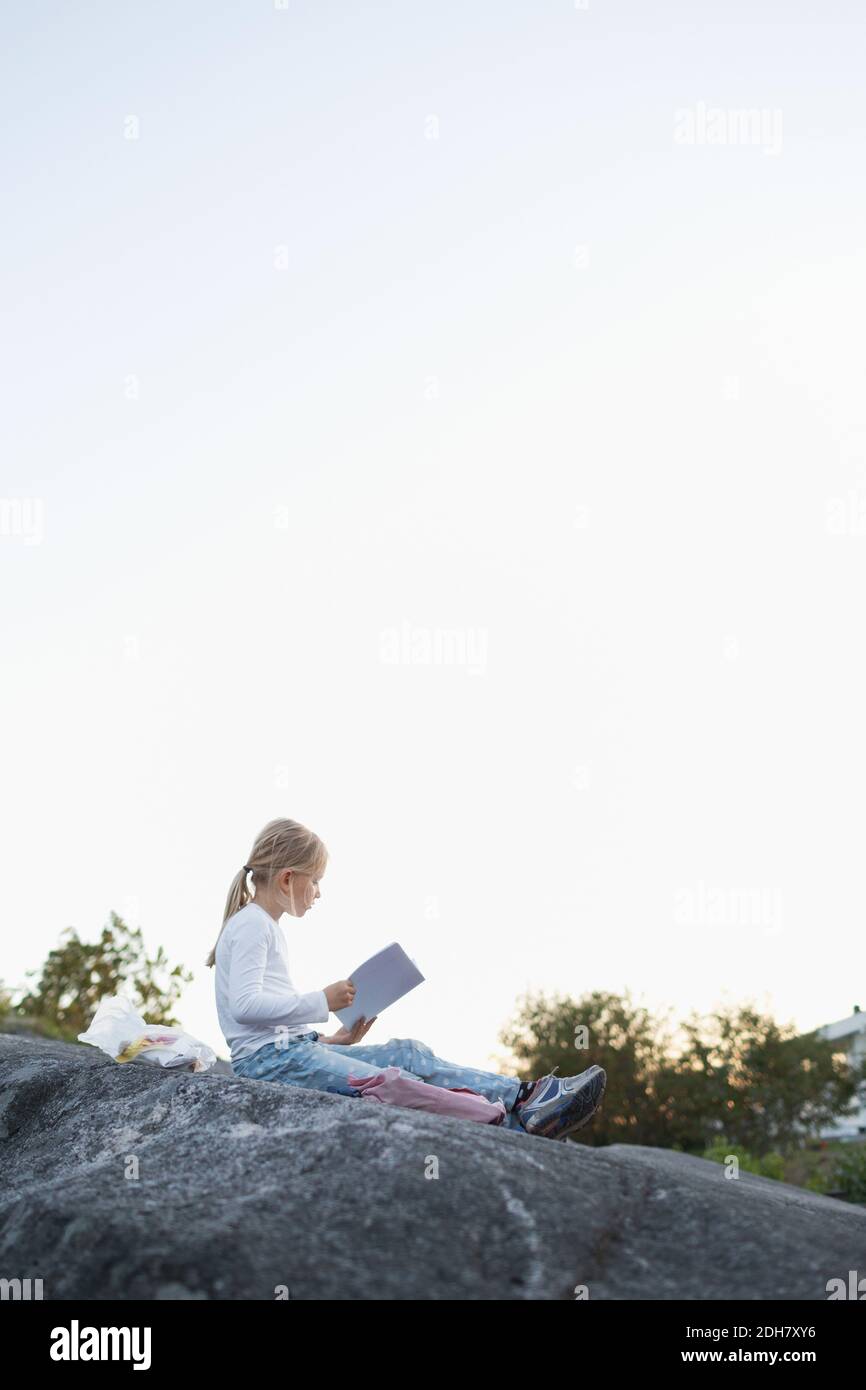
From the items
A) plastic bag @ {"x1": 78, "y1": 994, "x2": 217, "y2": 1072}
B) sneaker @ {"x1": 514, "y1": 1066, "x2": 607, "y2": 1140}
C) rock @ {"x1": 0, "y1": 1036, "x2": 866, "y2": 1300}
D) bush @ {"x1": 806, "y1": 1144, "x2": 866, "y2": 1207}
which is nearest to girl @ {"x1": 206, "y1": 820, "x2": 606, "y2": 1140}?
sneaker @ {"x1": 514, "y1": 1066, "x2": 607, "y2": 1140}

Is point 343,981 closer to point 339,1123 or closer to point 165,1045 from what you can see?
point 165,1045

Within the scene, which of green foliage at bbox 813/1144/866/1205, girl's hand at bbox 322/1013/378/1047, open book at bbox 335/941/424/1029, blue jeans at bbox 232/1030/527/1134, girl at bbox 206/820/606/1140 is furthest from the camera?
green foliage at bbox 813/1144/866/1205

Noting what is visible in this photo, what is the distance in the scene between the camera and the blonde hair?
239 inches

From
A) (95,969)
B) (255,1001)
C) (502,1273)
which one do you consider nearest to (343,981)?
(255,1001)

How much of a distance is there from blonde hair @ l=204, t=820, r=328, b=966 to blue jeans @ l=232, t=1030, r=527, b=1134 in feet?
2.06

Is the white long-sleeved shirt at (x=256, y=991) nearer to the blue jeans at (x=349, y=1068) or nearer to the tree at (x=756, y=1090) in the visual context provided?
the blue jeans at (x=349, y=1068)

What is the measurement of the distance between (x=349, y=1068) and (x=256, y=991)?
2.00ft

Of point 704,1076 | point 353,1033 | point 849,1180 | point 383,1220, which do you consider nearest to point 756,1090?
point 704,1076

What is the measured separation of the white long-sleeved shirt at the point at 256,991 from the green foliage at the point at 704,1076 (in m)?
22.4

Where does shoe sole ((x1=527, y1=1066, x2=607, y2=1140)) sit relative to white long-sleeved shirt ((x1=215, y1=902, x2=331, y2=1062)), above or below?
below

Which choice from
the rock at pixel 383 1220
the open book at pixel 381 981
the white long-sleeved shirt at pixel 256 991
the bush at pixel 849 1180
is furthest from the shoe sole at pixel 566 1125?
the bush at pixel 849 1180

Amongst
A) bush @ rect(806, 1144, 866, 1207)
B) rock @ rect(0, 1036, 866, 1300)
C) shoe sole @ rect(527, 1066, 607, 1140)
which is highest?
shoe sole @ rect(527, 1066, 607, 1140)

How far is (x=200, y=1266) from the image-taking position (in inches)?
134

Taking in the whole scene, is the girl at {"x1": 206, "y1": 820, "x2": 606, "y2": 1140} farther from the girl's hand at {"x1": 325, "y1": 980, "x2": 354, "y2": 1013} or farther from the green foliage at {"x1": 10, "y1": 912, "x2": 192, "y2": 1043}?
the green foliage at {"x1": 10, "y1": 912, "x2": 192, "y2": 1043}
